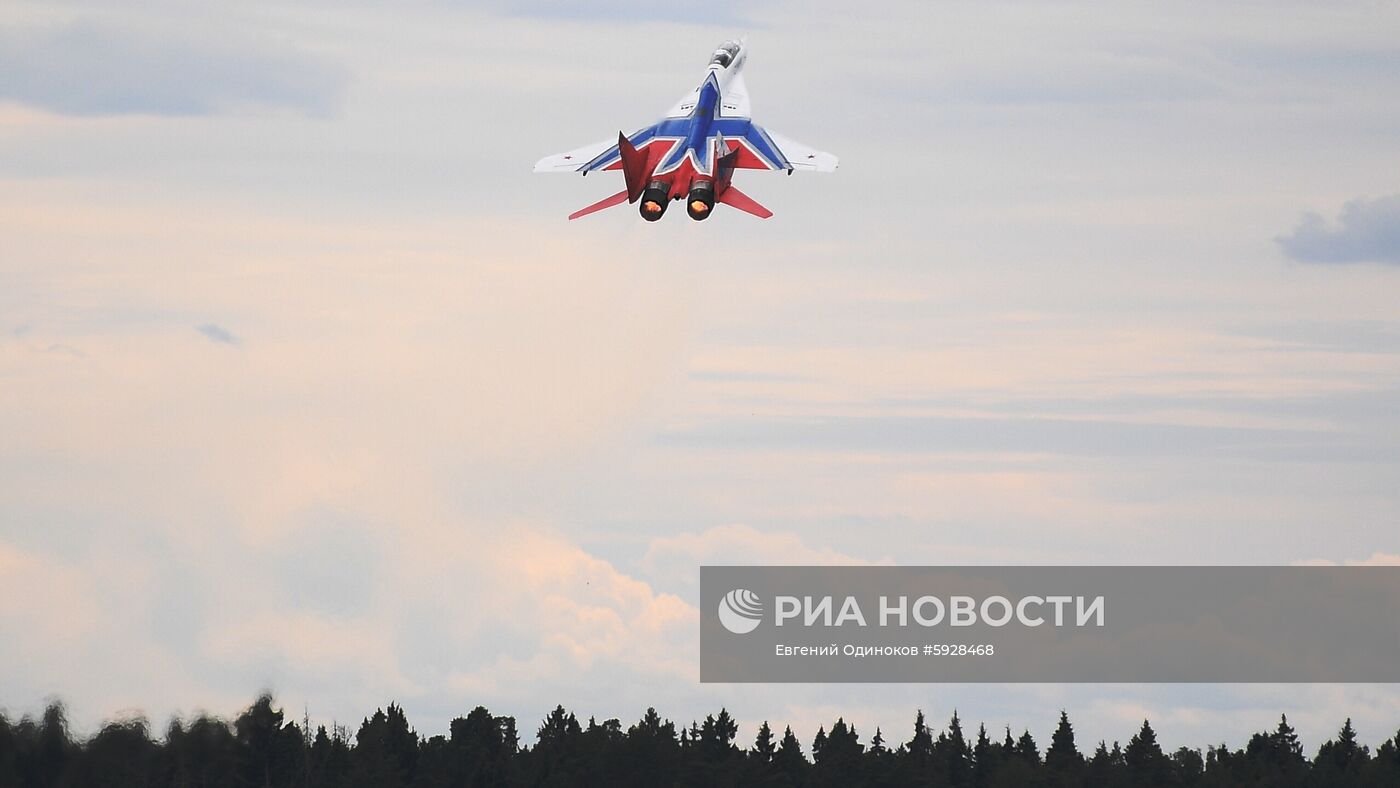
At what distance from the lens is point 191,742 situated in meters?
134

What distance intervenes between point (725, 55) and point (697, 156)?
19.2m

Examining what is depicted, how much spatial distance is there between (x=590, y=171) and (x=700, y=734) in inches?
2782

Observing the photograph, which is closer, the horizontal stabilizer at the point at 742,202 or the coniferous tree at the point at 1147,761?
the horizontal stabilizer at the point at 742,202

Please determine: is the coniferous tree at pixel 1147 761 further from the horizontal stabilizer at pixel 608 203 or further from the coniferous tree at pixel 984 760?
the horizontal stabilizer at pixel 608 203

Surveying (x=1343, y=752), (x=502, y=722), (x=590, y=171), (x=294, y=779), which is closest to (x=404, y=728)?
(x=502, y=722)

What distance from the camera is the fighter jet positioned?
106375 mm

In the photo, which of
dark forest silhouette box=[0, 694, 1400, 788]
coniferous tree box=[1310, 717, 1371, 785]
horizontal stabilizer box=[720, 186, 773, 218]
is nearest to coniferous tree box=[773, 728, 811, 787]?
dark forest silhouette box=[0, 694, 1400, 788]

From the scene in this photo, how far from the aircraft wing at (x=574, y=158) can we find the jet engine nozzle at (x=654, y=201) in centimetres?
1132

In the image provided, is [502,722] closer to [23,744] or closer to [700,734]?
[700,734]

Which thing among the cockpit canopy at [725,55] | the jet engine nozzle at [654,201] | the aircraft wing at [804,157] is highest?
the cockpit canopy at [725,55]

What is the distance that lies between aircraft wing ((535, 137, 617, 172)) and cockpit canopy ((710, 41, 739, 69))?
11.1m

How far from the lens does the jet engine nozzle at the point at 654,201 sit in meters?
106

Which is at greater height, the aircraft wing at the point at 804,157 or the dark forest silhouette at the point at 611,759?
the aircraft wing at the point at 804,157

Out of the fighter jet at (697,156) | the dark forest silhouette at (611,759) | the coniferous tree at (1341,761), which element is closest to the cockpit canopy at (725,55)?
the fighter jet at (697,156)
